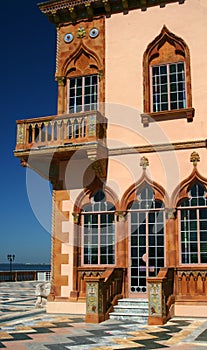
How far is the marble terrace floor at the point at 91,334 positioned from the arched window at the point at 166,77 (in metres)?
5.87

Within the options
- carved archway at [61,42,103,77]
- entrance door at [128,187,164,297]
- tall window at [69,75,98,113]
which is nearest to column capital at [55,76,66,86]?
carved archway at [61,42,103,77]

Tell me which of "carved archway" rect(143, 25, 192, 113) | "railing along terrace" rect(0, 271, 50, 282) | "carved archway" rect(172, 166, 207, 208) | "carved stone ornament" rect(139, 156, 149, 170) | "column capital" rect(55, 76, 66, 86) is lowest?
"railing along terrace" rect(0, 271, 50, 282)

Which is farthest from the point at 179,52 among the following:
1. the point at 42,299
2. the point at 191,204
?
the point at 42,299

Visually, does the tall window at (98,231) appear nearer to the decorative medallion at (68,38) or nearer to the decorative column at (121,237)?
the decorative column at (121,237)

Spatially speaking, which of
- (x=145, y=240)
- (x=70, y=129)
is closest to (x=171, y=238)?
(x=145, y=240)

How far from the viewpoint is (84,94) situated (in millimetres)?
15195

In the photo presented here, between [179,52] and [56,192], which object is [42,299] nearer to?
[56,192]

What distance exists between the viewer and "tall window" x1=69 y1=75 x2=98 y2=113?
1507cm

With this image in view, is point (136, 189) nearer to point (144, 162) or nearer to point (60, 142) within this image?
point (144, 162)

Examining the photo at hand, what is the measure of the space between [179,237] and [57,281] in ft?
12.5

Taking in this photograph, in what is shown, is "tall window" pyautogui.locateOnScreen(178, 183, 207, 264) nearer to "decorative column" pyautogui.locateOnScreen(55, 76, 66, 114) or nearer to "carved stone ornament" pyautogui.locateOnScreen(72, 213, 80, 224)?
"carved stone ornament" pyautogui.locateOnScreen(72, 213, 80, 224)

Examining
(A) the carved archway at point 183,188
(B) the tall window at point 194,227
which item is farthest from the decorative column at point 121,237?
(B) the tall window at point 194,227

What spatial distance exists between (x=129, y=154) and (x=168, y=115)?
1.57 meters

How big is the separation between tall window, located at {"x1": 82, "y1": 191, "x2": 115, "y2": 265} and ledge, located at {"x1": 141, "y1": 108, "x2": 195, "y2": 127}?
2.53 meters
